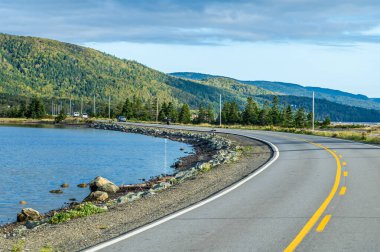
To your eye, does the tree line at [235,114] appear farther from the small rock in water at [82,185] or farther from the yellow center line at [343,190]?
the yellow center line at [343,190]

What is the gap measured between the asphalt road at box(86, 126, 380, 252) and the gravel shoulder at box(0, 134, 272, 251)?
706mm

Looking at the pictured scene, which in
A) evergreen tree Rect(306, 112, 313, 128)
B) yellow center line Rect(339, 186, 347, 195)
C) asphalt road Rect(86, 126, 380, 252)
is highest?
evergreen tree Rect(306, 112, 313, 128)

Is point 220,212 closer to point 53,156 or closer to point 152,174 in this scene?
point 152,174

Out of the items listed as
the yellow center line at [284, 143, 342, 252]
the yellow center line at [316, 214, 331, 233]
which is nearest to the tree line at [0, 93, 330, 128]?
the yellow center line at [284, 143, 342, 252]

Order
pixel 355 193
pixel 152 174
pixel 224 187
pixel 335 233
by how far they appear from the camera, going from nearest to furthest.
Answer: pixel 335 233 < pixel 355 193 < pixel 224 187 < pixel 152 174

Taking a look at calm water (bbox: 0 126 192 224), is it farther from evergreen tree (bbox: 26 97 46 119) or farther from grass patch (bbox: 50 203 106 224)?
evergreen tree (bbox: 26 97 46 119)

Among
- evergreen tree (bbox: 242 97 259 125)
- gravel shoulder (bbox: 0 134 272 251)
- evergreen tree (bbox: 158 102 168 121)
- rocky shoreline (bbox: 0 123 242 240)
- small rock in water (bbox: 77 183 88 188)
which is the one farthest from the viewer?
evergreen tree (bbox: 158 102 168 121)

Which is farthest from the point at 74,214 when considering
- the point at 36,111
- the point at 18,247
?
the point at 36,111

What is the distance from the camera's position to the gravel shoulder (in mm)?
10377

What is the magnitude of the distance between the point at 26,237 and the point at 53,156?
37.6 meters

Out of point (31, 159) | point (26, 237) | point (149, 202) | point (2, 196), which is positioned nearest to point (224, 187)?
point (149, 202)

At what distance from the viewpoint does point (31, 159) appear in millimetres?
44406

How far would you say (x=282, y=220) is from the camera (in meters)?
11.9

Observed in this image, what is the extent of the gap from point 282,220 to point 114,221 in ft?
12.5
